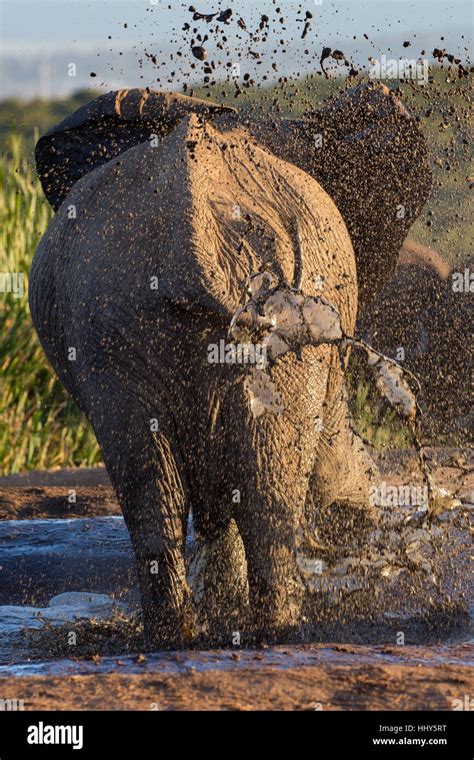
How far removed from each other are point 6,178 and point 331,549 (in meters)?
8.26

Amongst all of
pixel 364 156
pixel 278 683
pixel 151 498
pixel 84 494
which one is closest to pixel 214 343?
pixel 151 498

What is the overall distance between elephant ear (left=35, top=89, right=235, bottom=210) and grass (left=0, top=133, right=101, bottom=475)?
526cm

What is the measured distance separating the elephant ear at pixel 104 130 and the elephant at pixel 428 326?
1641 millimetres

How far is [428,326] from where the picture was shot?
7305mm

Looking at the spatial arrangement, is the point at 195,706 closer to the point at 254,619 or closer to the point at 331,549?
the point at 254,619

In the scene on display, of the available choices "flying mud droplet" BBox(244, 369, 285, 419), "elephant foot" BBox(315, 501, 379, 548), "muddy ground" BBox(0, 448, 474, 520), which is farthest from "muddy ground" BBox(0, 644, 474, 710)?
"muddy ground" BBox(0, 448, 474, 520)

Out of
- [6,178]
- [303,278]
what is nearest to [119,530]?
[303,278]

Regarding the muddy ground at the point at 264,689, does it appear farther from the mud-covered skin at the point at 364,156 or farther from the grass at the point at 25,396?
the grass at the point at 25,396

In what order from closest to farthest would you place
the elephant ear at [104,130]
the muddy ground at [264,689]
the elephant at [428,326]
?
the muddy ground at [264,689] → the elephant ear at [104,130] → the elephant at [428,326]

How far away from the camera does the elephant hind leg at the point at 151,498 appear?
4430 millimetres

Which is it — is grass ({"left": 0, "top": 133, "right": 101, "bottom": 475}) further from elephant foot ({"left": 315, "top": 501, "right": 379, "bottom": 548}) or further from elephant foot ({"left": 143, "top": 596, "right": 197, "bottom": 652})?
elephant foot ({"left": 143, "top": 596, "right": 197, "bottom": 652})


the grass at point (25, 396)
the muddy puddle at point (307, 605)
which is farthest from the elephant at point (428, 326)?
the grass at point (25, 396)

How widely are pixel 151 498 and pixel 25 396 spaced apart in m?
6.80

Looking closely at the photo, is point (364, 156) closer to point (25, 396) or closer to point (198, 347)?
point (198, 347)
